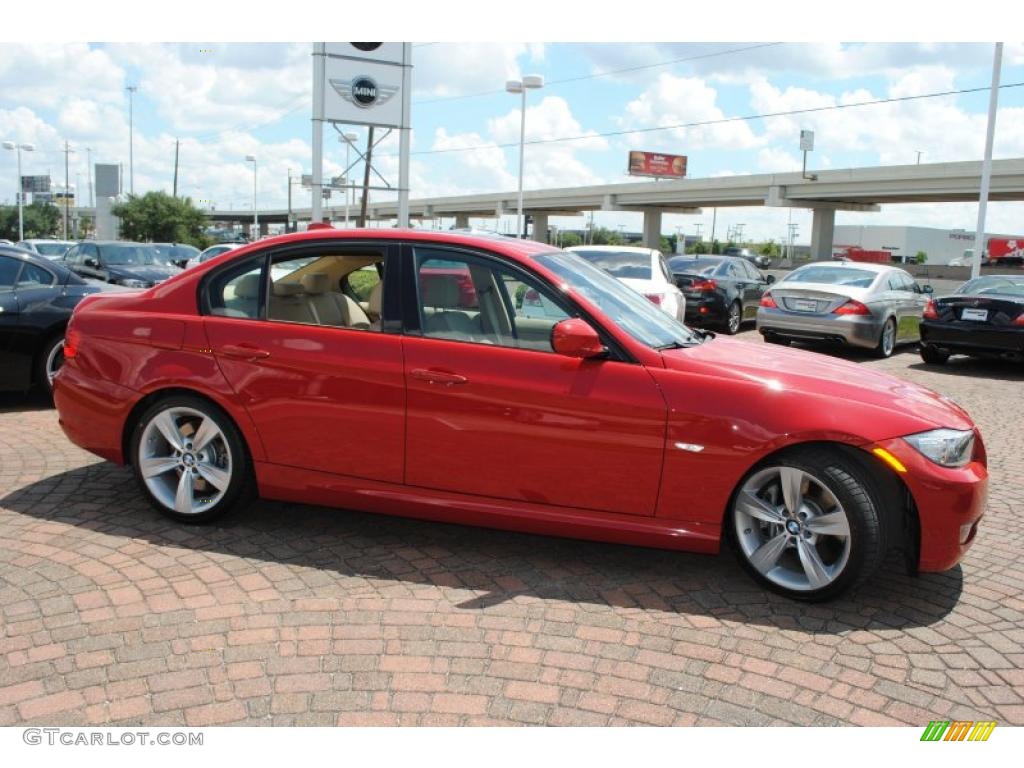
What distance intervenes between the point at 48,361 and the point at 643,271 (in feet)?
25.4

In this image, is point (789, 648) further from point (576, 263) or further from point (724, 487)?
point (576, 263)

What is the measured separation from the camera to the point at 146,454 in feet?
16.0

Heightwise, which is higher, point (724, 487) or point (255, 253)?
point (255, 253)

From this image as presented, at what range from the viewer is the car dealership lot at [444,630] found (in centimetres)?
316

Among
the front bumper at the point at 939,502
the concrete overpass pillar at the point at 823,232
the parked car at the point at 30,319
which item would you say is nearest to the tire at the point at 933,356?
the front bumper at the point at 939,502

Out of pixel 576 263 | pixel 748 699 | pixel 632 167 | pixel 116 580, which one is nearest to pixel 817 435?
pixel 748 699

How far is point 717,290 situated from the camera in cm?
1642

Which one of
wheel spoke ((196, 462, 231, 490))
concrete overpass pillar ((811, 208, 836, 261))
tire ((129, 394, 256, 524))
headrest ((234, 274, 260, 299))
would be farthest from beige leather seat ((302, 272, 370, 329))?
concrete overpass pillar ((811, 208, 836, 261))

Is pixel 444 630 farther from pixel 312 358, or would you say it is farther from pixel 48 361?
pixel 48 361

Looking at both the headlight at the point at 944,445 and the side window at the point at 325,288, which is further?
the side window at the point at 325,288

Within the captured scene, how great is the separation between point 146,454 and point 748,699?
335cm

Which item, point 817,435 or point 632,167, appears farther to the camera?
point 632,167

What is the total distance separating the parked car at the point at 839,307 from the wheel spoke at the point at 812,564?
10.2m

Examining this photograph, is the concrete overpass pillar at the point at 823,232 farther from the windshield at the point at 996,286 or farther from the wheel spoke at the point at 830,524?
the wheel spoke at the point at 830,524
